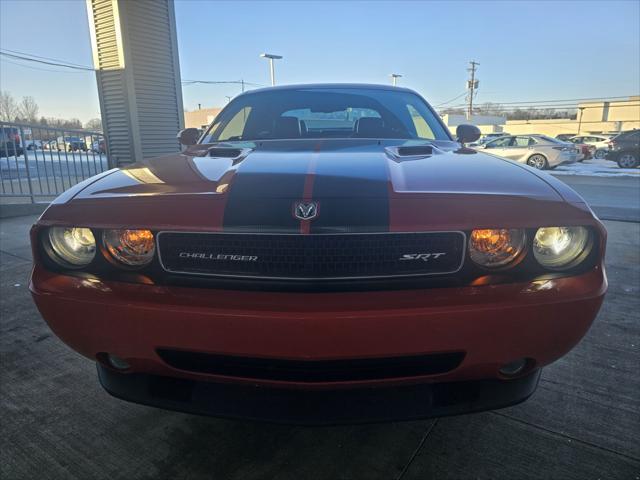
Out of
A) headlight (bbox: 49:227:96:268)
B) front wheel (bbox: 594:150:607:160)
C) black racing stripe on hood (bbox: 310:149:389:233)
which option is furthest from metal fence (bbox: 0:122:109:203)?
front wheel (bbox: 594:150:607:160)

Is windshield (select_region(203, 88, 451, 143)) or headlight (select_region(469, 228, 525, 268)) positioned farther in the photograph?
windshield (select_region(203, 88, 451, 143))

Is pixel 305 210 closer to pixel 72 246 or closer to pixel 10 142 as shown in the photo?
pixel 72 246

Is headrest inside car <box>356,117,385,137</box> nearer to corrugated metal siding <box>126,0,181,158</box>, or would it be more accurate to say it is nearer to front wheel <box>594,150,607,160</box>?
corrugated metal siding <box>126,0,181,158</box>

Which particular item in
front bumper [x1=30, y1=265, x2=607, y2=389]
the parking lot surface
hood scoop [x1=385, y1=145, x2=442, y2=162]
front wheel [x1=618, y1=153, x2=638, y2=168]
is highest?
hood scoop [x1=385, y1=145, x2=442, y2=162]

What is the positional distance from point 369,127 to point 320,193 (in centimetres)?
142

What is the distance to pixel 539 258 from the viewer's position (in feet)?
4.40

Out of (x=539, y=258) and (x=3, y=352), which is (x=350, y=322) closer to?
(x=539, y=258)

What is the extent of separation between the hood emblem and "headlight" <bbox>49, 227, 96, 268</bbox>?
2.29ft

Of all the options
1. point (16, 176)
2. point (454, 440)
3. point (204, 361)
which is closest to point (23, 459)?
point (204, 361)

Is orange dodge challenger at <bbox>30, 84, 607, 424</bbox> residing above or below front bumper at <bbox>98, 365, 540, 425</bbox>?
above

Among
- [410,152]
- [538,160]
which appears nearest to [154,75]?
[410,152]

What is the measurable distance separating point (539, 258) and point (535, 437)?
0.83 m

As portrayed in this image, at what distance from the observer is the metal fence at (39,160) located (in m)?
6.50

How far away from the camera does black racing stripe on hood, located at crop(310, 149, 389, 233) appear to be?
1.23 metres
